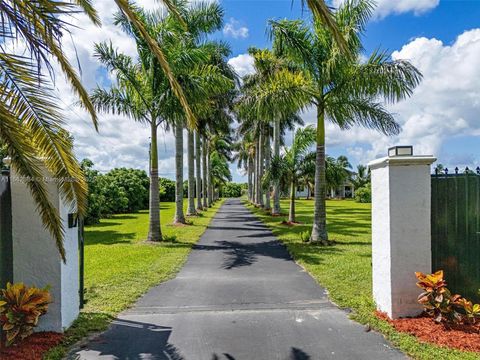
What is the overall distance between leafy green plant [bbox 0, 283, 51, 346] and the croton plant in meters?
4.89

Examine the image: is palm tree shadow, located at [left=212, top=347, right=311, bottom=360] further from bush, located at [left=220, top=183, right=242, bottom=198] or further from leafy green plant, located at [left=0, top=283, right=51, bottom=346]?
bush, located at [left=220, top=183, right=242, bottom=198]

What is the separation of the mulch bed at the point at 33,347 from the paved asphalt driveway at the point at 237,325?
16.2 inches

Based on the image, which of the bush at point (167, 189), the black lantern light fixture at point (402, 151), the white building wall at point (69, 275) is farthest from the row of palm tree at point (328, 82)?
the bush at point (167, 189)

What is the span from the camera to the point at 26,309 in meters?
4.64

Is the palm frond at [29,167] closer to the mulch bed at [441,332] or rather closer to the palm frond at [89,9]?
the palm frond at [89,9]

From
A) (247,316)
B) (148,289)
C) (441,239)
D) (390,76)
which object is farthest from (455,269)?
(390,76)

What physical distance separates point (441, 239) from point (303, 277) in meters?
3.56

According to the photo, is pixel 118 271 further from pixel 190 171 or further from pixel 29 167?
pixel 190 171

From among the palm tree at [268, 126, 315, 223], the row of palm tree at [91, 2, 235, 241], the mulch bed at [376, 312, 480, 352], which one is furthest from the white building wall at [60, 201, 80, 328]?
the palm tree at [268, 126, 315, 223]

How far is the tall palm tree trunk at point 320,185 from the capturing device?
44.5 ft

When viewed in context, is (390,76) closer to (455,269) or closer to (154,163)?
(455,269)

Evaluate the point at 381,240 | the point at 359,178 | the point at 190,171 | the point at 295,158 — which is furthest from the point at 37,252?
the point at 359,178

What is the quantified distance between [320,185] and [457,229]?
8.07 metres

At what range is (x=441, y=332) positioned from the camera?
494cm
